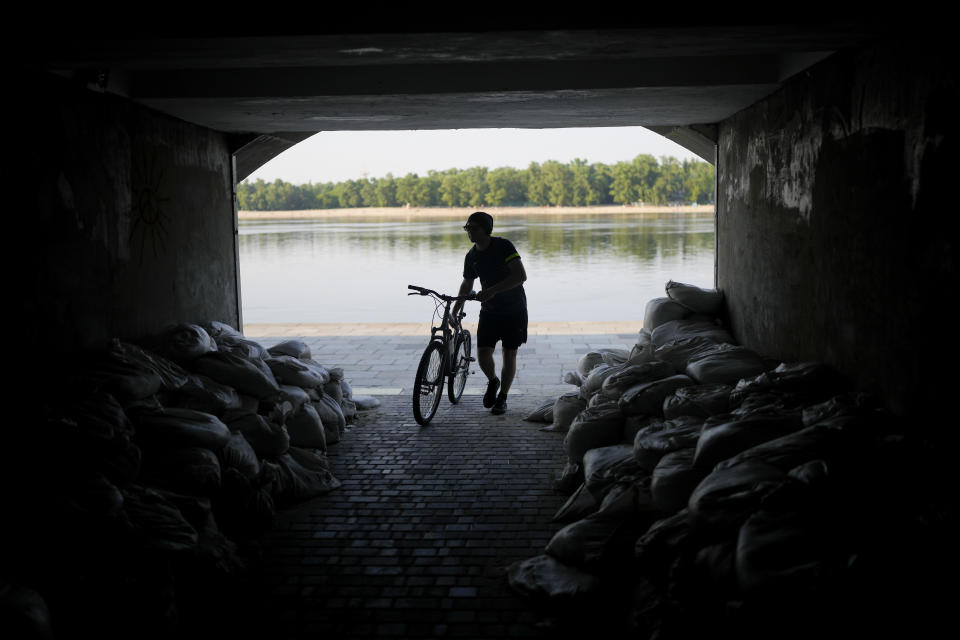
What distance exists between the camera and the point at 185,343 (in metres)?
5.11

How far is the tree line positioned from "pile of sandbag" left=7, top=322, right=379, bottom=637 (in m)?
78.4

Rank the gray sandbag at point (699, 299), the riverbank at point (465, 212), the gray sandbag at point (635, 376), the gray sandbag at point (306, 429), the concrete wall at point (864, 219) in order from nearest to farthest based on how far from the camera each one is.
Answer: the concrete wall at point (864, 219) → the gray sandbag at point (635, 376) → the gray sandbag at point (306, 429) → the gray sandbag at point (699, 299) → the riverbank at point (465, 212)

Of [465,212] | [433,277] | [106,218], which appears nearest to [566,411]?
[106,218]

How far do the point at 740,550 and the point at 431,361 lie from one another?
3.67m

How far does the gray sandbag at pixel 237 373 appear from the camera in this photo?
5.01m

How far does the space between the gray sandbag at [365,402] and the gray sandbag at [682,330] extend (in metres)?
2.35

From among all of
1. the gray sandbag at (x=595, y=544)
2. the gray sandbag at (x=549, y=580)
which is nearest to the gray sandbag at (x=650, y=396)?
the gray sandbag at (x=595, y=544)

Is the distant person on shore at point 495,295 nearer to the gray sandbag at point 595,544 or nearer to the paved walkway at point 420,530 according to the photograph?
the paved walkway at point 420,530

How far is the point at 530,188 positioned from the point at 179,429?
85.4 m

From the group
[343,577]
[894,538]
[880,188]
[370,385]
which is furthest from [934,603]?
[370,385]

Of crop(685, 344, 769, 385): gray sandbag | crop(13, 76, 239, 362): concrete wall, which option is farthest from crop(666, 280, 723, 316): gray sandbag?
crop(13, 76, 239, 362): concrete wall

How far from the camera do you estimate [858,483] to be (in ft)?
9.37

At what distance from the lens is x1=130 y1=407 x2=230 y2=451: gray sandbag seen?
12.9 feet

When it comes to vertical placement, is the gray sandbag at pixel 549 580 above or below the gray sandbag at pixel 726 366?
below
